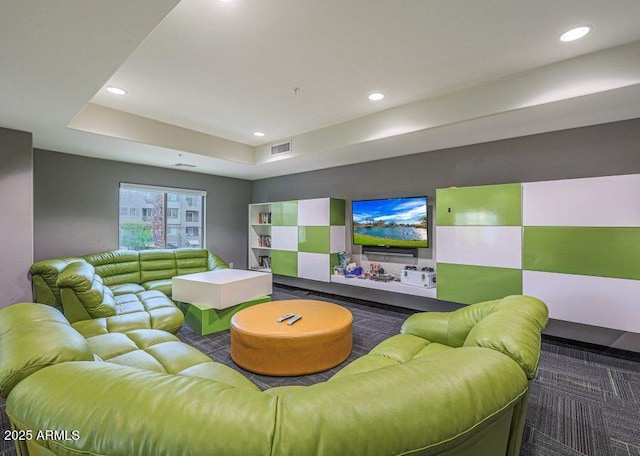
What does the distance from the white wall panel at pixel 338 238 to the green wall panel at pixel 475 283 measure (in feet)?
5.82

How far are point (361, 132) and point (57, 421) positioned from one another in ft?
12.2

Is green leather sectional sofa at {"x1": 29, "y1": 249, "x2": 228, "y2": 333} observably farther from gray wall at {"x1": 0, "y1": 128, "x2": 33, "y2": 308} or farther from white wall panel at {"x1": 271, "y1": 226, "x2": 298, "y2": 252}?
white wall panel at {"x1": 271, "y1": 226, "x2": 298, "y2": 252}

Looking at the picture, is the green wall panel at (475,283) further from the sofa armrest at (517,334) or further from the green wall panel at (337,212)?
the green wall panel at (337,212)

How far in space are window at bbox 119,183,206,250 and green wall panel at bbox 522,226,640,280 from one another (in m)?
5.56

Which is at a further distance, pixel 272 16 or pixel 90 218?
pixel 90 218

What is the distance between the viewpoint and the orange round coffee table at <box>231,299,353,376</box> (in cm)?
246

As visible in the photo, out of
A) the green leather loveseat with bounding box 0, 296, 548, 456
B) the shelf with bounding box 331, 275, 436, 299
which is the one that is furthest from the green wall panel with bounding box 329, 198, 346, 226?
the green leather loveseat with bounding box 0, 296, 548, 456

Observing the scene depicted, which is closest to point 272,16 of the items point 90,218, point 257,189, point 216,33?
point 216,33

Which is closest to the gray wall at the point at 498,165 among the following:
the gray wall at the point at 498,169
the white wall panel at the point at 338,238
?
the gray wall at the point at 498,169

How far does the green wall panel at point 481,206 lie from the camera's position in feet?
10.5

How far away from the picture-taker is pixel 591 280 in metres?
2.79

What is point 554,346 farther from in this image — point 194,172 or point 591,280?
point 194,172

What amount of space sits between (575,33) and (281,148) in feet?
11.8

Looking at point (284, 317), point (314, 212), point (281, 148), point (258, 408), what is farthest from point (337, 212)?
point (258, 408)
